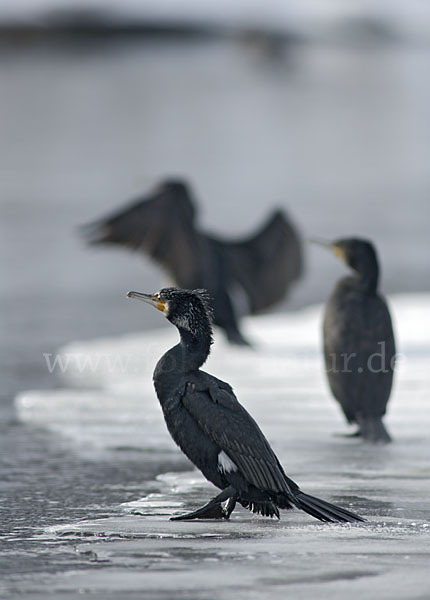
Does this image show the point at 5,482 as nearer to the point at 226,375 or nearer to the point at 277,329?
the point at 226,375

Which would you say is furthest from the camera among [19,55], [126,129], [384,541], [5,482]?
[19,55]

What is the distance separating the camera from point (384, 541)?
470 cm

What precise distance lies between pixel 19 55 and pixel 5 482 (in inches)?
1567

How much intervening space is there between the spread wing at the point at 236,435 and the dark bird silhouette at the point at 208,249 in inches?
213

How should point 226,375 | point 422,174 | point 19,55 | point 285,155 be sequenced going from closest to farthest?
point 226,375
point 422,174
point 285,155
point 19,55

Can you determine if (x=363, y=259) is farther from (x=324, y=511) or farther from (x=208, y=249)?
(x=208, y=249)

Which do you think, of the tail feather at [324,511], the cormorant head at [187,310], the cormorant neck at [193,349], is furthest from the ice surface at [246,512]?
the cormorant head at [187,310]

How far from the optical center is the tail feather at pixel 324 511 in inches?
194

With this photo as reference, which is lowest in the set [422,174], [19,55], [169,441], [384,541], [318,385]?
[384,541]

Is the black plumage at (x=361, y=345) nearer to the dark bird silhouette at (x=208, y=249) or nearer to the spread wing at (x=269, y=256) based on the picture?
the dark bird silhouette at (x=208, y=249)

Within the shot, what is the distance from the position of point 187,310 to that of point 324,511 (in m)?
0.91

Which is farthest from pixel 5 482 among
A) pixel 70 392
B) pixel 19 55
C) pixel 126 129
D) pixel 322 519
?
pixel 19 55

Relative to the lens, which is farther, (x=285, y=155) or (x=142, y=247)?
(x=285, y=155)

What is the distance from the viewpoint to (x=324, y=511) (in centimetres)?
494
